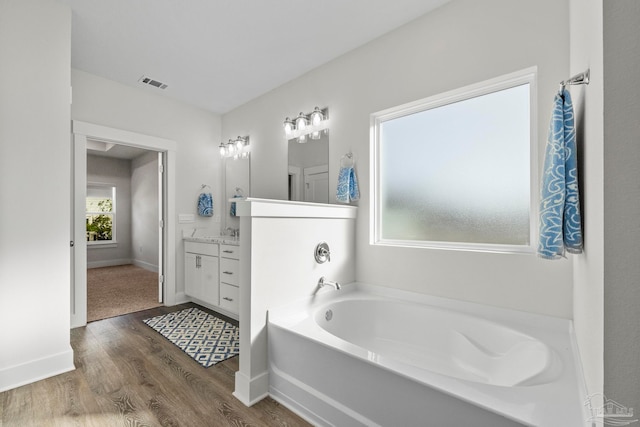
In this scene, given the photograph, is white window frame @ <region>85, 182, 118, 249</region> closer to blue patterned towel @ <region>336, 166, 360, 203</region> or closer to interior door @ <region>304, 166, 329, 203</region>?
interior door @ <region>304, 166, 329, 203</region>

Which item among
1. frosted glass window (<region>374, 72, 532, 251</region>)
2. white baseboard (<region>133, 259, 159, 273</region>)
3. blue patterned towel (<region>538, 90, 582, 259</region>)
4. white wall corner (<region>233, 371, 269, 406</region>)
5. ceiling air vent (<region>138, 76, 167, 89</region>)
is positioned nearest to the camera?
blue patterned towel (<region>538, 90, 582, 259</region>)

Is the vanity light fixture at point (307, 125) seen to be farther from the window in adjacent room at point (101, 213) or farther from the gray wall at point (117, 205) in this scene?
the window in adjacent room at point (101, 213)

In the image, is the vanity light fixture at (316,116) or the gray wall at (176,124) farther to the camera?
the gray wall at (176,124)

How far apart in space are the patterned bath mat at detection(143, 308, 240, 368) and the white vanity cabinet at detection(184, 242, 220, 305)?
0.70 ft

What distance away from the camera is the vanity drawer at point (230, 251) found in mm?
2859

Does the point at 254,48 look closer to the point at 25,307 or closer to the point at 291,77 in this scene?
the point at 291,77

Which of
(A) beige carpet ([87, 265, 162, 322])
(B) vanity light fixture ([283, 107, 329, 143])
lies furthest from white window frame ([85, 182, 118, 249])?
(B) vanity light fixture ([283, 107, 329, 143])

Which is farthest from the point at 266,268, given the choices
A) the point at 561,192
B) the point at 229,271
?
the point at 561,192

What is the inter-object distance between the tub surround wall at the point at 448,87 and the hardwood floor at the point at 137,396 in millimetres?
1279

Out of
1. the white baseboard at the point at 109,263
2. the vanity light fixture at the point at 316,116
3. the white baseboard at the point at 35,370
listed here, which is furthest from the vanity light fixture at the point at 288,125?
the white baseboard at the point at 109,263

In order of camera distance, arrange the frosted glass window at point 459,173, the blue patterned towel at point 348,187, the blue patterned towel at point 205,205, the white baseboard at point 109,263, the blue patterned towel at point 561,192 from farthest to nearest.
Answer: the white baseboard at point 109,263 < the blue patterned towel at point 205,205 < the blue patterned towel at point 348,187 < the frosted glass window at point 459,173 < the blue patterned towel at point 561,192

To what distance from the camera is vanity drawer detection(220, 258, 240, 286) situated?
2.85 meters

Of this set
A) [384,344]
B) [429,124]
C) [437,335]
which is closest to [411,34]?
[429,124]
